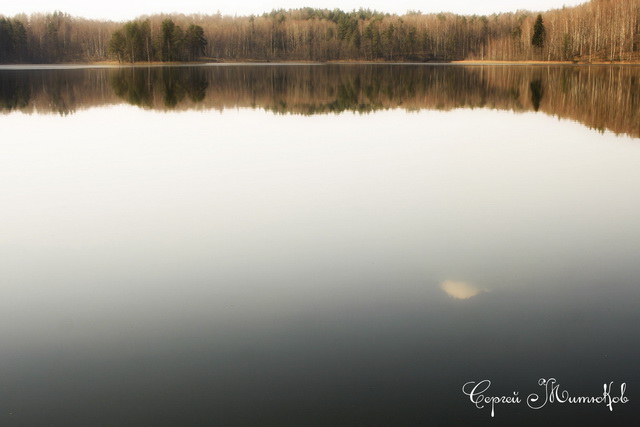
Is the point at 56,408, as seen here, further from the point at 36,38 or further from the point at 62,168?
the point at 36,38

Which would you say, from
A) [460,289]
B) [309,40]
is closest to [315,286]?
[460,289]

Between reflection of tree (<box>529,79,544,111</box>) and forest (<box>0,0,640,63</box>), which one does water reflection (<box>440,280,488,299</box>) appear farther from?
forest (<box>0,0,640,63</box>)

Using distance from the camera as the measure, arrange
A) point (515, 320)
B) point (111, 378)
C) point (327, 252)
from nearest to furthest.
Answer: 1. point (111, 378)
2. point (515, 320)
3. point (327, 252)

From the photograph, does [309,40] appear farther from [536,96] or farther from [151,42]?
[536,96]

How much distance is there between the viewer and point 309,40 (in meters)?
120

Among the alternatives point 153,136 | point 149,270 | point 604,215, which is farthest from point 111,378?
point 153,136

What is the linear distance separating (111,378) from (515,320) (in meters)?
3.09

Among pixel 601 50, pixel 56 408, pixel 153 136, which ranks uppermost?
pixel 601 50

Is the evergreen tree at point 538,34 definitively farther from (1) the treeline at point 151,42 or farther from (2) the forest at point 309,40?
(1) the treeline at point 151,42

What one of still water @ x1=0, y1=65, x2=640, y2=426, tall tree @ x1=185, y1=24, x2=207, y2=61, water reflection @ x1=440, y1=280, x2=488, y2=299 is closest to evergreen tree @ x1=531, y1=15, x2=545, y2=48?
tall tree @ x1=185, y1=24, x2=207, y2=61

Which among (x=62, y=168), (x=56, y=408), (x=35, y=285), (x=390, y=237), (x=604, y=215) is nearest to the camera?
(x=56, y=408)

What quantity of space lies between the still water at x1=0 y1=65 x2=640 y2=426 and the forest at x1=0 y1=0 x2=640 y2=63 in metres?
84.1

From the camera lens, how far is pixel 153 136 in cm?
1650

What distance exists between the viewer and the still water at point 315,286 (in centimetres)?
414
